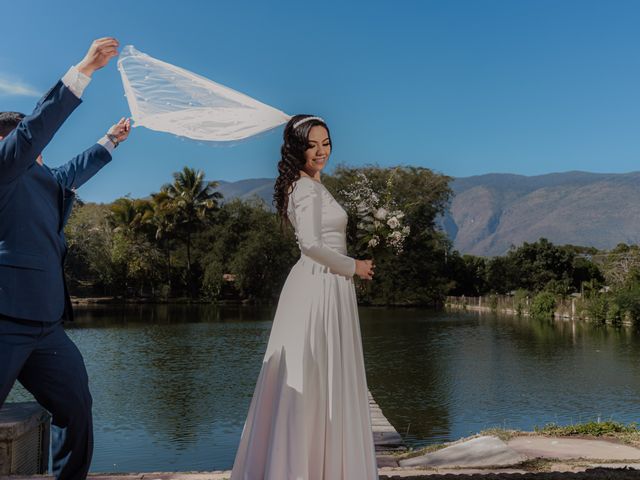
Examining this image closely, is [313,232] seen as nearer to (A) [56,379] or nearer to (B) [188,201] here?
(A) [56,379]

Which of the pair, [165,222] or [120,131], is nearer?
[120,131]

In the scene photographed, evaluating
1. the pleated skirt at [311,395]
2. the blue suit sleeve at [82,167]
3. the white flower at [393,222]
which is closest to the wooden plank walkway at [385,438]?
the white flower at [393,222]

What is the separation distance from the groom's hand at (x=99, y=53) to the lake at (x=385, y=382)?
5.76 m

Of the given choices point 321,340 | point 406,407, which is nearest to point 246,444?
point 321,340

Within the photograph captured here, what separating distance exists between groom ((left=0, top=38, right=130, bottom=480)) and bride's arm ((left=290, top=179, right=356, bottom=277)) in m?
0.88

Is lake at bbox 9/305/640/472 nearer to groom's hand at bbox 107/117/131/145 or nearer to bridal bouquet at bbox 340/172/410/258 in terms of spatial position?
bridal bouquet at bbox 340/172/410/258

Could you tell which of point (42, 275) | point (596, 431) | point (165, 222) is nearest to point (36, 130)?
point (42, 275)

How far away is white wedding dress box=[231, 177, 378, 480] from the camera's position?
258 centimetres

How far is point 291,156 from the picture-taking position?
285 centimetres

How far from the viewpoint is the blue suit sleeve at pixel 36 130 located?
6.91 feet

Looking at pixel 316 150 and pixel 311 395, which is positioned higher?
pixel 316 150

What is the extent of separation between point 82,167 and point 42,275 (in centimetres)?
69

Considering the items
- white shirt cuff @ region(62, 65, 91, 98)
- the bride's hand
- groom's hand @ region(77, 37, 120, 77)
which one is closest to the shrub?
the bride's hand

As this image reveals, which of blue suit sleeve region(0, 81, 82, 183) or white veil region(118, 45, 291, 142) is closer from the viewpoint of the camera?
blue suit sleeve region(0, 81, 82, 183)
